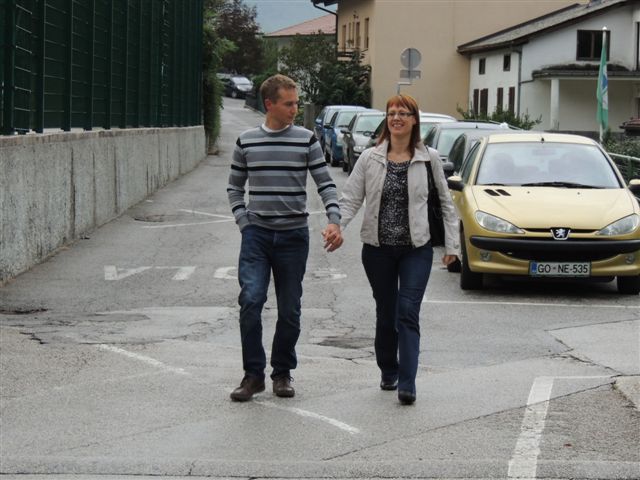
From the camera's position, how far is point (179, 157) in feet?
102

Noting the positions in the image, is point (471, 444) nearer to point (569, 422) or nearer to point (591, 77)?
point (569, 422)

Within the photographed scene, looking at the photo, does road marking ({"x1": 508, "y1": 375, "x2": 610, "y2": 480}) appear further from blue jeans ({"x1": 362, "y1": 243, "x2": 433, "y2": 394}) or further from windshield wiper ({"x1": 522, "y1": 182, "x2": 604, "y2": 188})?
windshield wiper ({"x1": 522, "y1": 182, "x2": 604, "y2": 188})

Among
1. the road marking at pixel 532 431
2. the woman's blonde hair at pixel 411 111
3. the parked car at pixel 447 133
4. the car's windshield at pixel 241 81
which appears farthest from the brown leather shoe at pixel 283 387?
the car's windshield at pixel 241 81

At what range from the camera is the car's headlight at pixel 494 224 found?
42.3 ft

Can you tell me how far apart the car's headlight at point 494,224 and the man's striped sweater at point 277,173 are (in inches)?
213

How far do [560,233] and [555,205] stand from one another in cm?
50

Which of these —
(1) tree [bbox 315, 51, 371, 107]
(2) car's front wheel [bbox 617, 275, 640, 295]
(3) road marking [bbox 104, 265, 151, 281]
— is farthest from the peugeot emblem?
(1) tree [bbox 315, 51, 371, 107]

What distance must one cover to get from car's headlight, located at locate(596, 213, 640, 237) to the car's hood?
A: 0.05 metres

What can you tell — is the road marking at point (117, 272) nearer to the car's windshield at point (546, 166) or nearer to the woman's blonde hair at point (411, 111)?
the car's windshield at point (546, 166)

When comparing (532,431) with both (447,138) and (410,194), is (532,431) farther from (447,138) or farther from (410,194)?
(447,138)

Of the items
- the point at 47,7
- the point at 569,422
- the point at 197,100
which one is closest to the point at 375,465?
the point at 569,422

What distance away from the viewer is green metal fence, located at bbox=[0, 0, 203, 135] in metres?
14.2

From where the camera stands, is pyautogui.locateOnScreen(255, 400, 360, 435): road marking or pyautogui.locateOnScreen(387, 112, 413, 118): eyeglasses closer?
pyautogui.locateOnScreen(255, 400, 360, 435): road marking

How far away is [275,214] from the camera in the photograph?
7664 mm
